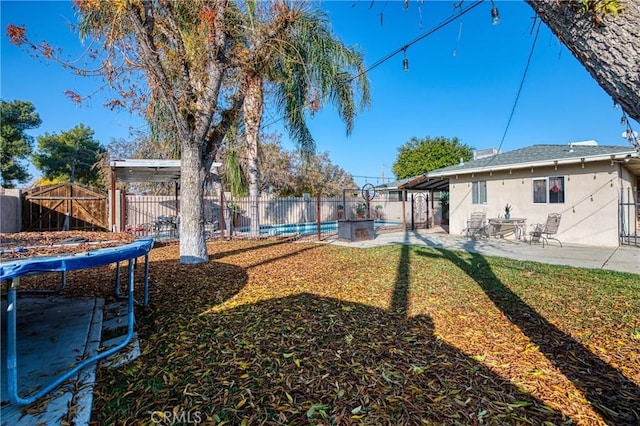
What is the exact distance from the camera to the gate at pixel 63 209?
12.5 metres

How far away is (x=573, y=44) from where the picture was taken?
1.52 m

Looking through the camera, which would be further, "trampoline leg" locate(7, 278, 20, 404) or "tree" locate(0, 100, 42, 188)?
"tree" locate(0, 100, 42, 188)

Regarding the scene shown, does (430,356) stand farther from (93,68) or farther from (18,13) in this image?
(18,13)

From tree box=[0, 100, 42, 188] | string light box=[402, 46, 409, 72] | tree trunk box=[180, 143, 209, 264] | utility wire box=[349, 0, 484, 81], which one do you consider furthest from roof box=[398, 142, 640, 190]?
tree box=[0, 100, 42, 188]

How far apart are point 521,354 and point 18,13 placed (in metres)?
8.58

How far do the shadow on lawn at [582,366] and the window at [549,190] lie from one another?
28.2ft

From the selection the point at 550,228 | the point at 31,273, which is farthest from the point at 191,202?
the point at 550,228

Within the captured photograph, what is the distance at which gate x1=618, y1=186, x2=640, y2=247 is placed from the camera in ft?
31.0

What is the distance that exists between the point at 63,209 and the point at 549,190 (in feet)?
63.6

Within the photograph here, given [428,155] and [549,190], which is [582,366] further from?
[428,155]

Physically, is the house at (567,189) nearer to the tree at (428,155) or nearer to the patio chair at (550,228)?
the patio chair at (550,228)

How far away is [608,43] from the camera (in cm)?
140

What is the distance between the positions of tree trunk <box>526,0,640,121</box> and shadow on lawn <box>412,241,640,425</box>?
1839mm

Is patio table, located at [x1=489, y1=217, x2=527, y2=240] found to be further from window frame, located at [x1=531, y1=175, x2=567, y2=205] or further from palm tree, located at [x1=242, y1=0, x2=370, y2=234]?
palm tree, located at [x1=242, y1=0, x2=370, y2=234]
